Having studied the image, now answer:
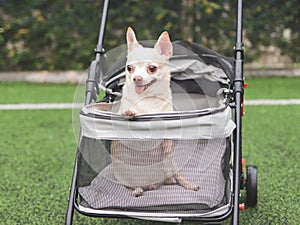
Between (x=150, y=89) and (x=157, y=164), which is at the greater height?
(x=150, y=89)

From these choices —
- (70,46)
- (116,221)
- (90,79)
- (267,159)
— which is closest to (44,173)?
(116,221)

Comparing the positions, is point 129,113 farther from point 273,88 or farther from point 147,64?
point 273,88

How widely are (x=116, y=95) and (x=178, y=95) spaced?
0.29m

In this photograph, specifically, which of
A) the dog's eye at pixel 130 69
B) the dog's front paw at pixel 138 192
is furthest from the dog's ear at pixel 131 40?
the dog's front paw at pixel 138 192

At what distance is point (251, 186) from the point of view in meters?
2.72

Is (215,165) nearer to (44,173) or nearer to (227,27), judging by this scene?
(44,173)

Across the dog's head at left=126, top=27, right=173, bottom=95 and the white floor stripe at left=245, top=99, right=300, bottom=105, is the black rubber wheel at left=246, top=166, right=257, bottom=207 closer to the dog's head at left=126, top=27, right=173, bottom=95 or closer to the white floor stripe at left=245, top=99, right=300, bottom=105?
the dog's head at left=126, top=27, right=173, bottom=95

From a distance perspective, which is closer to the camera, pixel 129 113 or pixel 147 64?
pixel 129 113

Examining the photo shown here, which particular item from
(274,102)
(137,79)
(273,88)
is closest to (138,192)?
(137,79)

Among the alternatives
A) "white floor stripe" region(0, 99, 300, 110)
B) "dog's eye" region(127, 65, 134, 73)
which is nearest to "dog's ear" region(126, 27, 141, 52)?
"dog's eye" region(127, 65, 134, 73)

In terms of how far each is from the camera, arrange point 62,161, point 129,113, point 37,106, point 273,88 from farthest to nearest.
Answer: point 273,88, point 37,106, point 62,161, point 129,113

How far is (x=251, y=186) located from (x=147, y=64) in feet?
3.01

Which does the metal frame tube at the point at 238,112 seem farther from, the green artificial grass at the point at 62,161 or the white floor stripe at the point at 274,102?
the white floor stripe at the point at 274,102

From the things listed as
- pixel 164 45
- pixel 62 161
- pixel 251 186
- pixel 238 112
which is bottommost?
pixel 62 161
